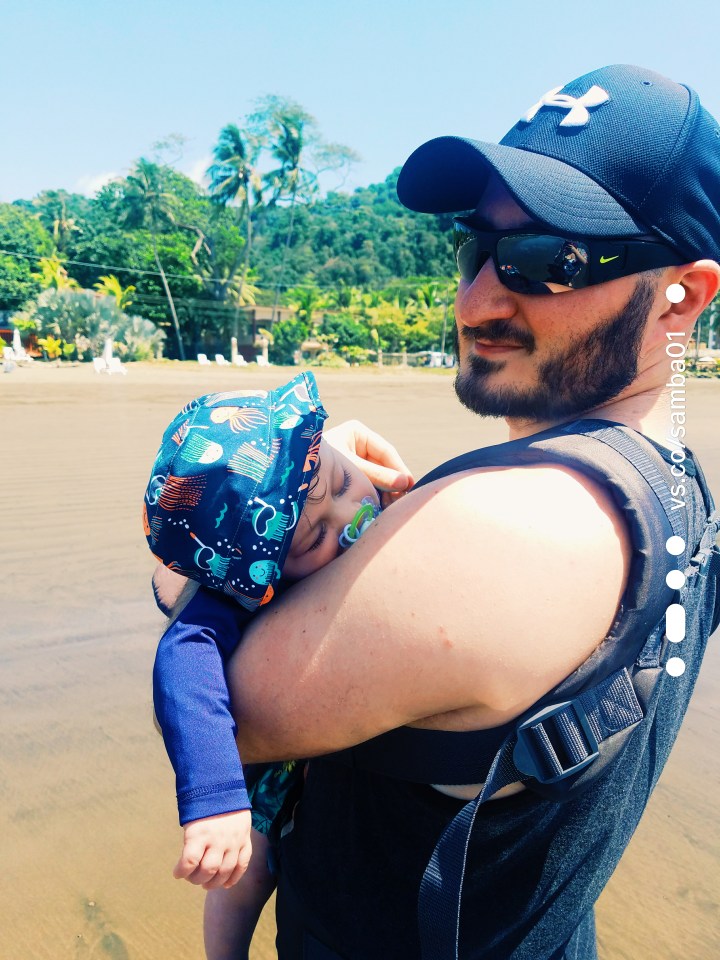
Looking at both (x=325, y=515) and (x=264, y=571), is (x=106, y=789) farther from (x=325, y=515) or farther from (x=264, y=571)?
(x=264, y=571)

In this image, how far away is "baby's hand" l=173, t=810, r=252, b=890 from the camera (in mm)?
1186

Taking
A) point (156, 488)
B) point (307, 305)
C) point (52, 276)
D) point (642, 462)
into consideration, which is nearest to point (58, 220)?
point (52, 276)

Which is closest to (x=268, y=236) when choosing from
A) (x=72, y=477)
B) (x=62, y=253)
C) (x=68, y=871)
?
(x=62, y=253)

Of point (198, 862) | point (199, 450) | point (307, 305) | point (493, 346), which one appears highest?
point (493, 346)

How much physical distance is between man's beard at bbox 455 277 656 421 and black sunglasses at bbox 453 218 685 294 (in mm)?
46

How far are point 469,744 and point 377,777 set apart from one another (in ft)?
0.67

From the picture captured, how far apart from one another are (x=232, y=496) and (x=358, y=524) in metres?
0.35

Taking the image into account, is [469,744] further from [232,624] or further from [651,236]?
[651,236]

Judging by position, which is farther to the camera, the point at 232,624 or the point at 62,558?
the point at 62,558

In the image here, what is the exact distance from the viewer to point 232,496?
51.7 inches

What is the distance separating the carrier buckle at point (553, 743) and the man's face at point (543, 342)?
0.60m

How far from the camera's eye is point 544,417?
142 centimetres

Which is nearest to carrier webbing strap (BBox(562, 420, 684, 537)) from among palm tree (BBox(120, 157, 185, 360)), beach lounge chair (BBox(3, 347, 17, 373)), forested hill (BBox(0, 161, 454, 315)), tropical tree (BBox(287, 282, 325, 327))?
beach lounge chair (BBox(3, 347, 17, 373))
